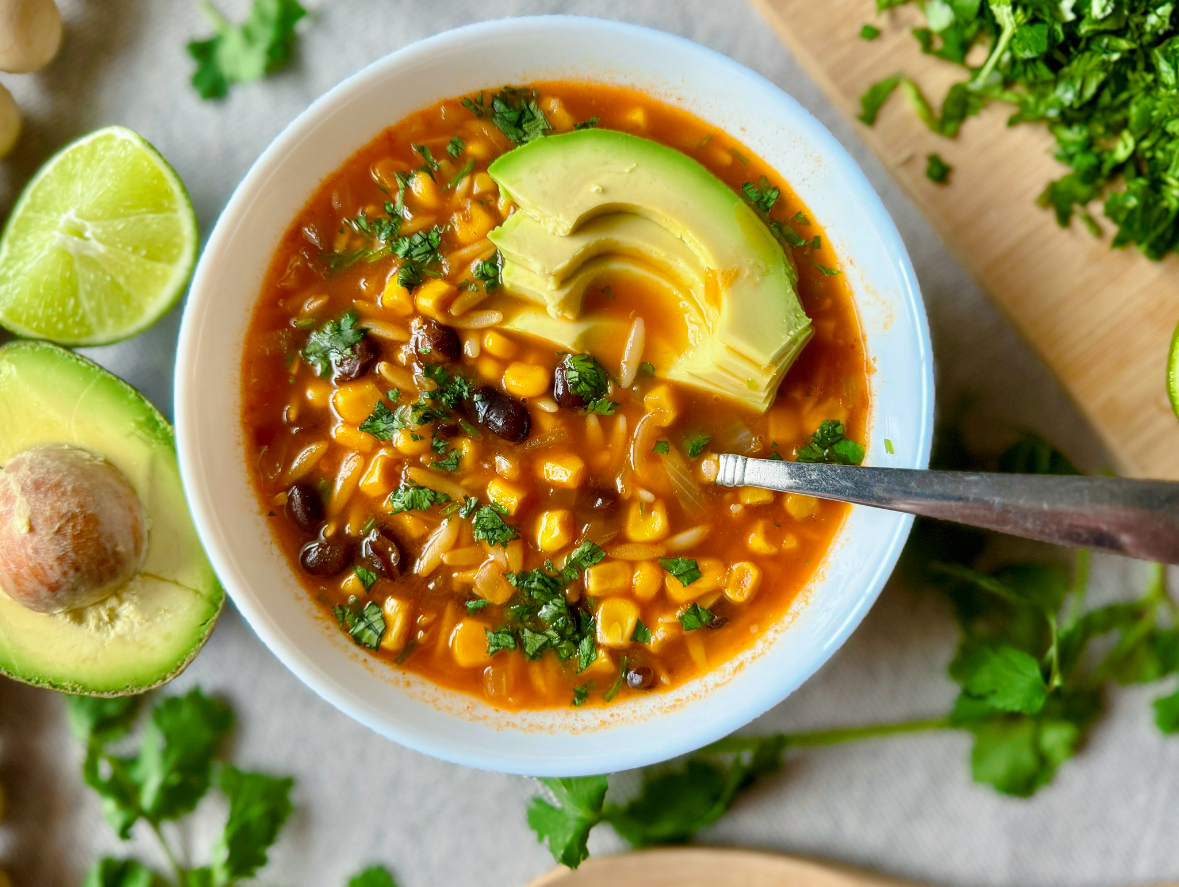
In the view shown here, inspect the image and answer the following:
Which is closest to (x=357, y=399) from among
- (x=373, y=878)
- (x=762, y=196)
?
(x=762, y=196)

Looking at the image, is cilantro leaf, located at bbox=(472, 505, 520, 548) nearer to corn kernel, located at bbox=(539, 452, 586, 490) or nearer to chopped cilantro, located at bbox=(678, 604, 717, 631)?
corn kernel, located at bbox=(539, 452, 586, 490)

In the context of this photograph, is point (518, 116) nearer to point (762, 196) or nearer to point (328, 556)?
point (762, 196)

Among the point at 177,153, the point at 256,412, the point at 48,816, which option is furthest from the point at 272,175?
the point at 48,816

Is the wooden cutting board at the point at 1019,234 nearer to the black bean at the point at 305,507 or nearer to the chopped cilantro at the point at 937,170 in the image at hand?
the chopped cilantro at the point at 937,170

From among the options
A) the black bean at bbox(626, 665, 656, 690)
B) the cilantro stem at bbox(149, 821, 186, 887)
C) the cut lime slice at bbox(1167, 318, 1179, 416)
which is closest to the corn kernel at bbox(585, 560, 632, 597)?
the black bean at bbox(626, 665, 656, 690)

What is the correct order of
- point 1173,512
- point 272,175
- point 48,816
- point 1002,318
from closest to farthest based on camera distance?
point 1173,512 → point 272,175 → point 1002,318 → point 48,816

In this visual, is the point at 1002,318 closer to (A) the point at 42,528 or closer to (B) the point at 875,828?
(B) the point at 875,828
